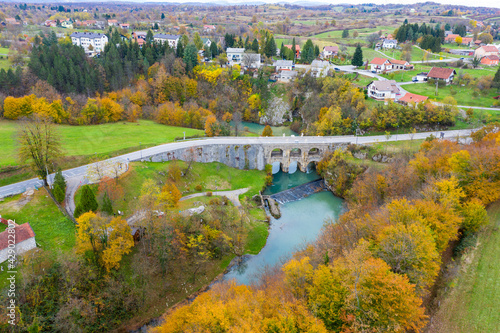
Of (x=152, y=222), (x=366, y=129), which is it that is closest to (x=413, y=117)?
(x=366, y=129)

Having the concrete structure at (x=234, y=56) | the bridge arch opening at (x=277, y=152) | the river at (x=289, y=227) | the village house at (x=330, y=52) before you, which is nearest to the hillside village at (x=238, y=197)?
the river at (x=289, y=227)

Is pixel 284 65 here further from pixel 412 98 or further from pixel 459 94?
pixel 459 94

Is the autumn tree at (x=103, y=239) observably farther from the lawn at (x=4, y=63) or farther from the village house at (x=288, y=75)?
the lawn at (x=4, y=63)

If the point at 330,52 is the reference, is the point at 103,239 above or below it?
below

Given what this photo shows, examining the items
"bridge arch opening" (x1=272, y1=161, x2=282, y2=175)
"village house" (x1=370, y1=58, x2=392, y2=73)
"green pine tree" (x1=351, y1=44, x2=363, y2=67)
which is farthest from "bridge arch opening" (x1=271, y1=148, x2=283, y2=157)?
"green pine tree" (x1=351, y1=44, x2=363, y2=67)

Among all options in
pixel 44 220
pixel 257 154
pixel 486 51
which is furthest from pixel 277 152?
pixel 486 51

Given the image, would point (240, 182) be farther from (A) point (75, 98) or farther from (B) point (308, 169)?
(A) point (75, 98)
